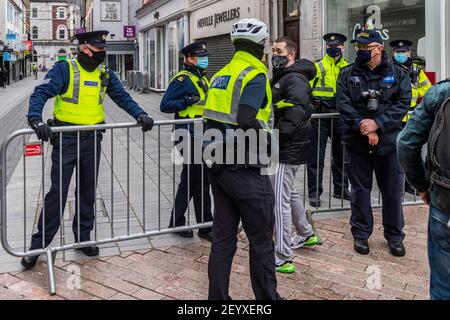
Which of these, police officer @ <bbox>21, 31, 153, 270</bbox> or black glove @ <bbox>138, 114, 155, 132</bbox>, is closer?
police officer @ <bbox>21, 31, 153, 270</bbox>

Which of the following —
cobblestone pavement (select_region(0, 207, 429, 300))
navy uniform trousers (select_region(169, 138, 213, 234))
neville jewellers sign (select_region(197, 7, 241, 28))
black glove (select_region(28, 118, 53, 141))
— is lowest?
cobblestone pavement (select_region(0, 207, 429, 300))

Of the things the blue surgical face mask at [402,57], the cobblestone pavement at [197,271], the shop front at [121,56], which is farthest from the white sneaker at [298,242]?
the shop front at [121,56]

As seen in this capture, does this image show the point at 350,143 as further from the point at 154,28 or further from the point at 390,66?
the point at 154,28

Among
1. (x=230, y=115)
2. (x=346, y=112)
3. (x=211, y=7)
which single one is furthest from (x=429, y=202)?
(x=211, y=7)

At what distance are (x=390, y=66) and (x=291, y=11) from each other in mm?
8243

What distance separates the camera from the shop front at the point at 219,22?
1519 centimetres

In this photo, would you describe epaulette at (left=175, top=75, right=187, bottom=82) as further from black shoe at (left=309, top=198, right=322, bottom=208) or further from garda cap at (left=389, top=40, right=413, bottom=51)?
garda cap at (left=389, top=40, right=413, bottom=51)

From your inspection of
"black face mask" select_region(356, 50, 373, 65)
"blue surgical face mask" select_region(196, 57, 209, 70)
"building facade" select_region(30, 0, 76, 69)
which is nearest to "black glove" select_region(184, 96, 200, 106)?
"blue surgical face mask" select_region(196, 57, 209, 70)

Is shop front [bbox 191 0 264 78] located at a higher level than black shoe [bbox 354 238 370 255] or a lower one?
higher

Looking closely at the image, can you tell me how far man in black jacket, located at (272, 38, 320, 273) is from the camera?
13.3ft

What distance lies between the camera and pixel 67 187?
178 inches

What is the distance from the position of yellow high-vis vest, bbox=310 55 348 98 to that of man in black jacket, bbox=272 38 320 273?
214cm

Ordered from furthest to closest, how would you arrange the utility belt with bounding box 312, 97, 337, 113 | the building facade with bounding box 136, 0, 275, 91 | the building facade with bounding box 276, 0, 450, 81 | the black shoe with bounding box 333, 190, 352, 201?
the building facade with bounding box 136, 0, 275, 91 → the building facade with bounding box 276, 0, 450, 81 → the black shoe with bounding box 333, 190, 352, 201 → the utility belt with bounding box 312, 97, 337, 113

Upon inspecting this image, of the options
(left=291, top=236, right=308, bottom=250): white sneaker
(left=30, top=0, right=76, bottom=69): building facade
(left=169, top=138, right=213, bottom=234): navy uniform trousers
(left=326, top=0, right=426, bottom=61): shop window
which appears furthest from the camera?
(left=30, top=0, right=76, bottom=69): building facade
